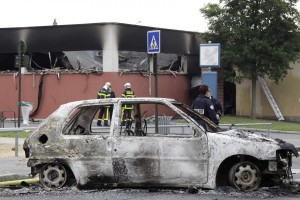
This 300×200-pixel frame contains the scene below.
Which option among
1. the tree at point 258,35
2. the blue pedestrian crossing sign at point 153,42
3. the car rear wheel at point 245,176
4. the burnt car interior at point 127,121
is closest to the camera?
the car rear wheel at point 245,176

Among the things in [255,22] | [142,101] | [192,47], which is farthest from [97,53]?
[142,101]

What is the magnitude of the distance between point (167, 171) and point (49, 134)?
Result: 6.23ft

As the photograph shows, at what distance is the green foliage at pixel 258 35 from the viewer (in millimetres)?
29516

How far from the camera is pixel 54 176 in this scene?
901cm

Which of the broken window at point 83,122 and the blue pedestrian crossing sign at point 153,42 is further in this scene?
the blue pedestrian crossing sign at point 153,42

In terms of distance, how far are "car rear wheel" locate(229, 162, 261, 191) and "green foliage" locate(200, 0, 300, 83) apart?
21261mm

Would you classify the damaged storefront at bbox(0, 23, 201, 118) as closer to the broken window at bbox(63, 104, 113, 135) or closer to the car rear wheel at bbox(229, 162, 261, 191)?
the broken window at bbox(63, 104, 113, 135)

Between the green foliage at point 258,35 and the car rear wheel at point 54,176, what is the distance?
70.3 ft

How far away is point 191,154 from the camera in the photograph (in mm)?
8484

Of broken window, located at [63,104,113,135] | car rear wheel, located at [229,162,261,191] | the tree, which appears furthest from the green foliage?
car rear wheel, located at [229,162,261,191]

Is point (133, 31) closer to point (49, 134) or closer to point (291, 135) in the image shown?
point (291, 135)

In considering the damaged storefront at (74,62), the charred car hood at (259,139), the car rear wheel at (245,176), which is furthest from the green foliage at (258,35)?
the car rear wheel at (245,176)

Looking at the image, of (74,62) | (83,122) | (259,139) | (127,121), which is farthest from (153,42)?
(74,62)

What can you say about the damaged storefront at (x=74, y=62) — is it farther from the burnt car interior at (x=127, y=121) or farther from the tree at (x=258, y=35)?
the burnt car interior at (x=127, y=121)
